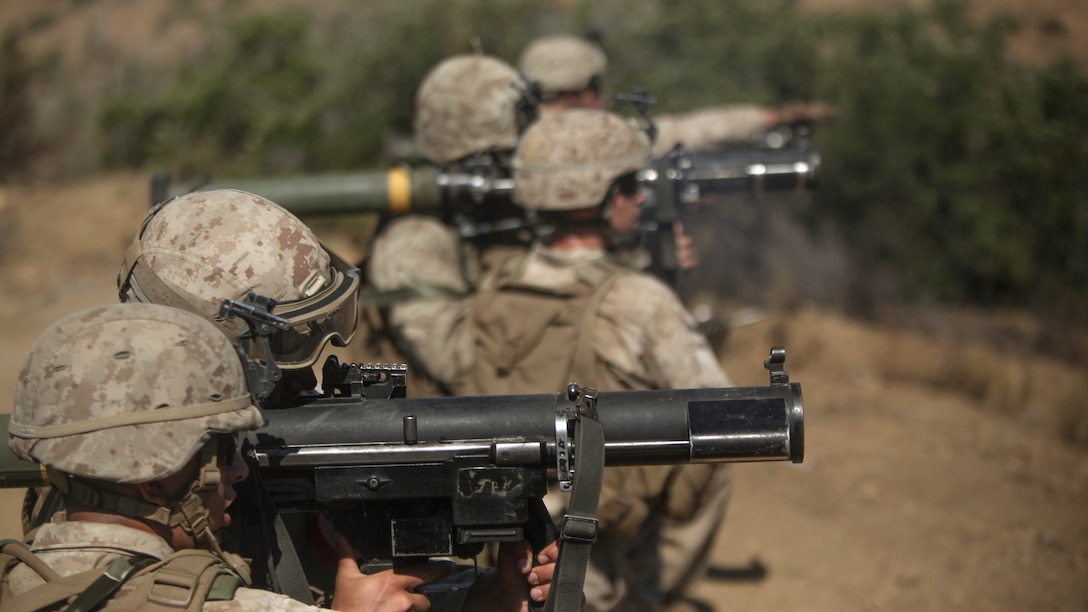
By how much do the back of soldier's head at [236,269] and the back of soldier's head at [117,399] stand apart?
0.37 meters

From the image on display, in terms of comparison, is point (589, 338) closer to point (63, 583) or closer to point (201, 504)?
point (201, 504)

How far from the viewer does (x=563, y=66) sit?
5.98 metres

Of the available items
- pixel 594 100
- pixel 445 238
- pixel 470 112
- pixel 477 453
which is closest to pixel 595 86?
pixel 594 100

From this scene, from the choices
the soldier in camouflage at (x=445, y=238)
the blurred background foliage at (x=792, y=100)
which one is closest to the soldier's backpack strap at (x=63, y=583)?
the soldier in camouflage at (x=445, y=238)

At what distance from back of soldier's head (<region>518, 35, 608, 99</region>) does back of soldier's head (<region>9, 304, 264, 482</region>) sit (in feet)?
13.7

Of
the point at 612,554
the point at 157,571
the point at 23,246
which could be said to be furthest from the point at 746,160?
the point at 23,246

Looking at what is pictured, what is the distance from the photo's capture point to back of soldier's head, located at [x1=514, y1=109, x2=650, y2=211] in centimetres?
383

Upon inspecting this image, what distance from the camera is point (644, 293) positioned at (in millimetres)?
3596

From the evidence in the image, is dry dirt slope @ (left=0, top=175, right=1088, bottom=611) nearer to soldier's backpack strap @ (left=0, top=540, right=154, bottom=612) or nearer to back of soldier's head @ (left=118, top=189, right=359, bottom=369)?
back of soldier's head @ (left=118, top=189, right=359, bottom=369)

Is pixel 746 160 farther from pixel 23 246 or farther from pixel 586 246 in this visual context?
pixel 23 246

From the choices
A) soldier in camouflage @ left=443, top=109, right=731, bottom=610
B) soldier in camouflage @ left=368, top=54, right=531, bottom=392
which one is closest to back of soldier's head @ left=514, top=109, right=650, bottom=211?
soldier in camouflage @ left=443, top=109, right=731, bottom=610

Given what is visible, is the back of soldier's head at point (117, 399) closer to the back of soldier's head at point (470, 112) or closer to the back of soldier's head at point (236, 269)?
the back of soldier's head at point (236, 269)

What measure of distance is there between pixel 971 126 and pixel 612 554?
709cm

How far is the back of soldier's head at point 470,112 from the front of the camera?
4.80 m
